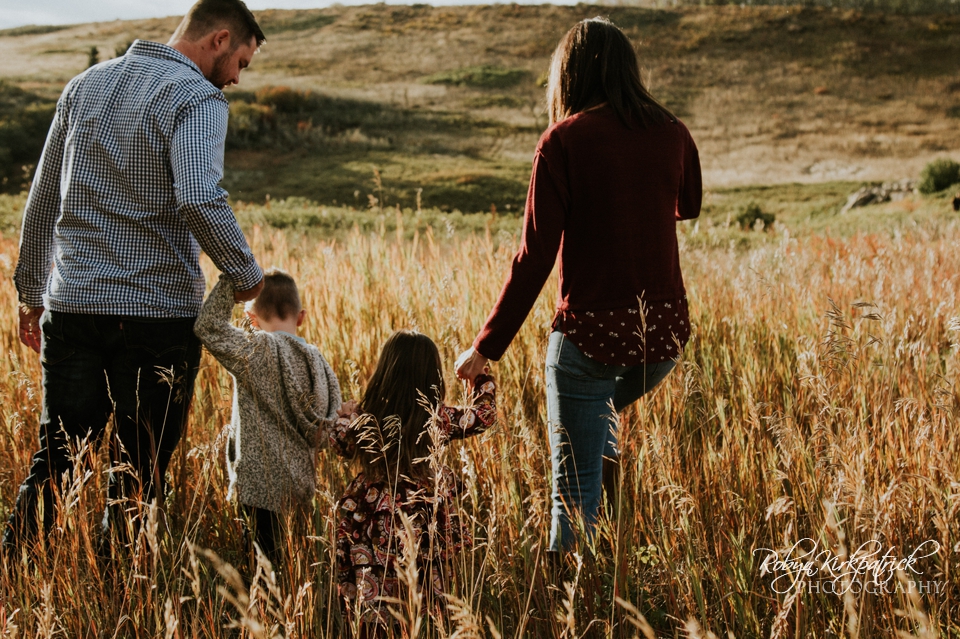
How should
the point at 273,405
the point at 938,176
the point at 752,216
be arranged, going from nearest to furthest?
1. the point at 273,405
2. the point at 938,176
3. the point at 752,216

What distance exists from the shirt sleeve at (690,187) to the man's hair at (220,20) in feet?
4.52

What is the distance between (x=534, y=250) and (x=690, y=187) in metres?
0.63

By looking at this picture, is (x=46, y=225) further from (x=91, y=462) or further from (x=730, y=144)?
(x=730, y=144)

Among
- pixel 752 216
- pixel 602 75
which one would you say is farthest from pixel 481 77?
pixel 602 75

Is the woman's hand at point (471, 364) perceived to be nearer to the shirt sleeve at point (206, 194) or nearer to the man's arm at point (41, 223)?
the shirt sleeve at point (206, 194)

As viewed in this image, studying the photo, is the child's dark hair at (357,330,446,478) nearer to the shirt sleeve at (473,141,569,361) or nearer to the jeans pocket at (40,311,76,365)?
the shirt sleeve at (473,141,569,361)

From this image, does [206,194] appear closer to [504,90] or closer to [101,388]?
[101,388]

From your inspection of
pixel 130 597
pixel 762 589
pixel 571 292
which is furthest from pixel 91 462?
pixel 762 589

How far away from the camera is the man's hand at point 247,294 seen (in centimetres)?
198

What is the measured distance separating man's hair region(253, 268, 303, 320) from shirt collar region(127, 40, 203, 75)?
26.4 inches

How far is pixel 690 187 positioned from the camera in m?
2.17

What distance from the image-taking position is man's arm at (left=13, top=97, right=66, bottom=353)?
2.13 metres

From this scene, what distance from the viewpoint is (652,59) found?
150 ft

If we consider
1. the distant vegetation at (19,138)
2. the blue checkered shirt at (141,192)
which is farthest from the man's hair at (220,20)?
the distant vegetation at (19,138)
